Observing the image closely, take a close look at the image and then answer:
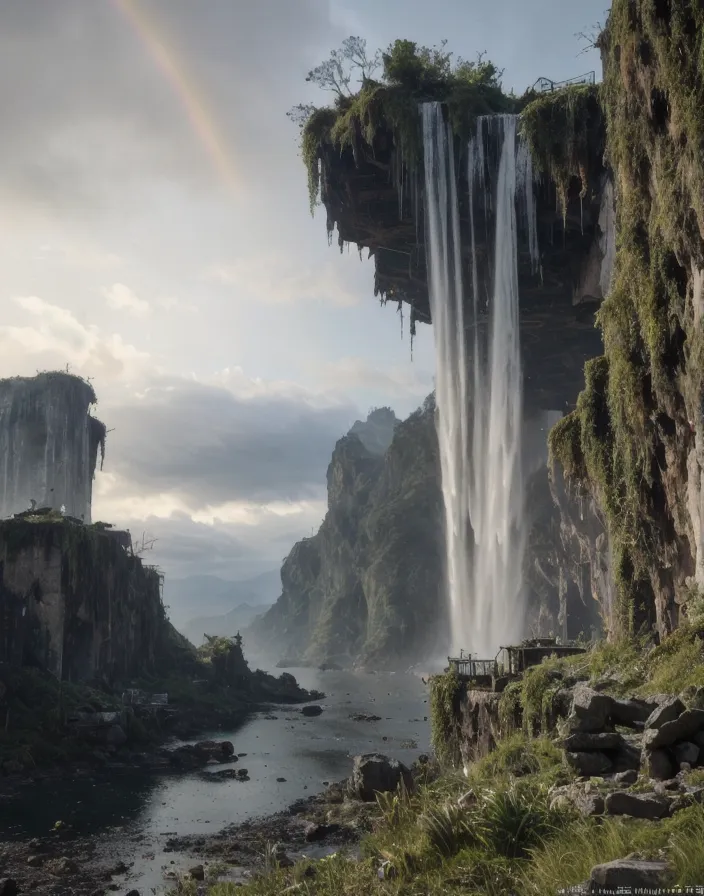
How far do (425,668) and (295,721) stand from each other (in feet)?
214

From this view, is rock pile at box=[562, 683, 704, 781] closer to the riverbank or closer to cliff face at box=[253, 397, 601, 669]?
the riverbank

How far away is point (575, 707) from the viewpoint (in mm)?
10930

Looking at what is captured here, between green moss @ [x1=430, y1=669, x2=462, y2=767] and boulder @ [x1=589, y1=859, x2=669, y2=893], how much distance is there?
70.5 feet

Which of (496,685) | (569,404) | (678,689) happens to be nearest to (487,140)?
(569,404)

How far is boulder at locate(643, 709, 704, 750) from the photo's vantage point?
917cm

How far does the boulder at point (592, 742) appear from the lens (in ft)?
33.6

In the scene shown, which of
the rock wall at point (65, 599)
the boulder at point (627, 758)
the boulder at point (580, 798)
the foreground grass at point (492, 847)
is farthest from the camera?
the rock wall at point (65, 599)

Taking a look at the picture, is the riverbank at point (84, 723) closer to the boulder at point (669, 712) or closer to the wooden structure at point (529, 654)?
the wooden structure at point (529, 654)

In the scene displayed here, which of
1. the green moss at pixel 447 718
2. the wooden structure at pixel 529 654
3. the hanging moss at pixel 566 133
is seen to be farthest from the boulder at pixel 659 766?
the hanging moss at pixel 566 133

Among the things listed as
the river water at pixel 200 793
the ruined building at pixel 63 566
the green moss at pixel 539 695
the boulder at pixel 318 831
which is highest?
the ruined building at pixel 63 566

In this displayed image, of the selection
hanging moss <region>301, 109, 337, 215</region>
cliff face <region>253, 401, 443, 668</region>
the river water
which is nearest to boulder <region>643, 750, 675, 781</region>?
the river water

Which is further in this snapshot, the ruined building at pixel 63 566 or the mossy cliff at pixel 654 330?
the ruined building at pixel 63 566

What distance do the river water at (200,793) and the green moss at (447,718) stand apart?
709 cm

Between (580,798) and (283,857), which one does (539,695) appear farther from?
(580,798)
